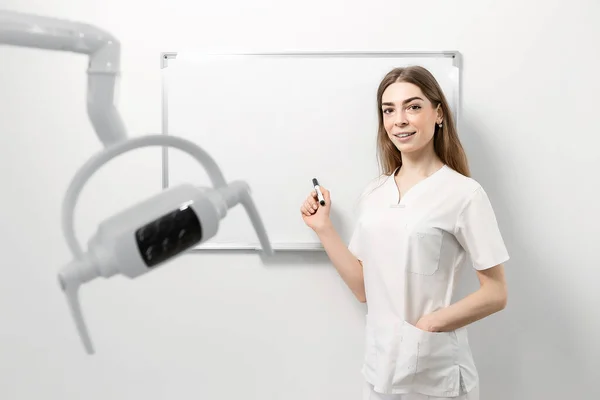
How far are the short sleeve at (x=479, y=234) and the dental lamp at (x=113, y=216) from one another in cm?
92

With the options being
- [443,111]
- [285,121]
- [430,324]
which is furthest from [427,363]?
[285,121]

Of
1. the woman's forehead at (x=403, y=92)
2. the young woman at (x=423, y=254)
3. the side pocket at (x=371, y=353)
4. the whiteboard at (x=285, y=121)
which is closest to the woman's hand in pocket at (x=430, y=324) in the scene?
the young woman at (x=423, y=254)

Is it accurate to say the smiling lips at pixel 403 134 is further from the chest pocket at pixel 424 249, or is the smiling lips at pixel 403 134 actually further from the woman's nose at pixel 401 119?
the chest pocket at pixel 424 249

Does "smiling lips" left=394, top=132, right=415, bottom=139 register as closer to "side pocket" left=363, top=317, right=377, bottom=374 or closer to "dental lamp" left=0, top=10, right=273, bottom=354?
"side pocket" left=363, top=317, right=377, bottom=374

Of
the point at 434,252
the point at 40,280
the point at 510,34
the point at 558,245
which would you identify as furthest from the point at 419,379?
the point at 40,280

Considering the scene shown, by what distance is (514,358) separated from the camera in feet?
5.48

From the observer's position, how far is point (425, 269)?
137 centimetres

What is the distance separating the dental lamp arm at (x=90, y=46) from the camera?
0.53 m

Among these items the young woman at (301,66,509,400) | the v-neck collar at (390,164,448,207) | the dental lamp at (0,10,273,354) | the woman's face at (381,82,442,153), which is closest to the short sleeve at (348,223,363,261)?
the young woman at (301,66,509,400)

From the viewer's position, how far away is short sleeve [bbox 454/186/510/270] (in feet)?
4.41

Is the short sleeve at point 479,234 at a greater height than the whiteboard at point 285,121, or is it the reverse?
the whiteboard at point 285,121

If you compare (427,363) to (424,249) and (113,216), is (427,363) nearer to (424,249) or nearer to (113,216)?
(424,249)

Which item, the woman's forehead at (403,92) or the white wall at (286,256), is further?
the white wall at (286,256)

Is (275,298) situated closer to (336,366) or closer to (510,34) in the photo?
(336,366)
